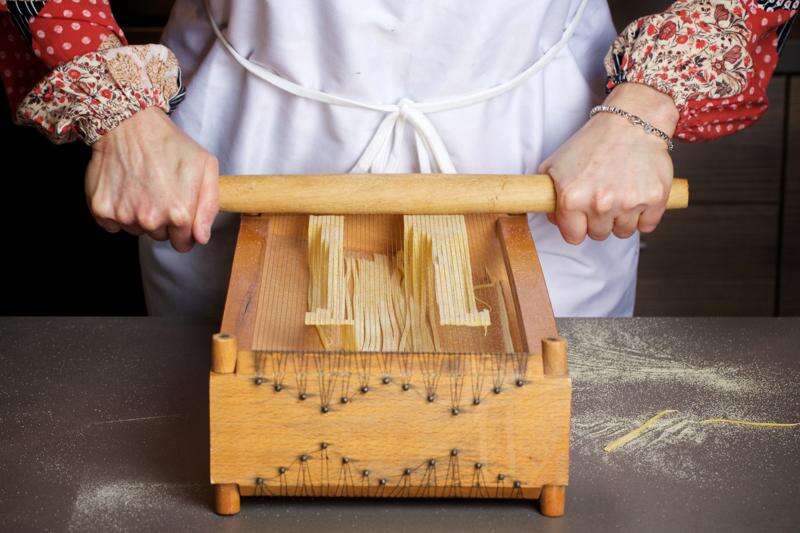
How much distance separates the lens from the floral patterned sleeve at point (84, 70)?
0.99 meters

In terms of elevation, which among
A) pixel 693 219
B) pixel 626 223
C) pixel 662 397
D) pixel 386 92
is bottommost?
pixel 693 219

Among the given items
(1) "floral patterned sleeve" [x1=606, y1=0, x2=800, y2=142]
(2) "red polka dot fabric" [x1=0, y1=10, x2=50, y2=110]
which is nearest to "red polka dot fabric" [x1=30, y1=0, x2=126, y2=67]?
→ (2) "red polka dot fabric" [x1=0, y1=10, x2=50, y2=110]

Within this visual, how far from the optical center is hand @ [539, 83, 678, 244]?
975 mm

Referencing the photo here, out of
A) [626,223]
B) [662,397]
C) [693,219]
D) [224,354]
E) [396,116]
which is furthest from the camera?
[693,219]

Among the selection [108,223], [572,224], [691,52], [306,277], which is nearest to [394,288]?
[306,277]

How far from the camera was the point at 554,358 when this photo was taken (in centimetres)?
70

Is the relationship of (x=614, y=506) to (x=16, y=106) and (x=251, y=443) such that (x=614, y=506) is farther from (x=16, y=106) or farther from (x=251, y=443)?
(x=16, y=106)

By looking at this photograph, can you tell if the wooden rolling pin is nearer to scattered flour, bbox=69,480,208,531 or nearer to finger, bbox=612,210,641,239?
finger, bbox=612,210,641,239

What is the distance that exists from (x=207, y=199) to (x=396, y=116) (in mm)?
272

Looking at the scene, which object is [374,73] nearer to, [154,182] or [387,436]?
[154,182]

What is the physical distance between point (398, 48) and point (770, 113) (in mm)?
1636

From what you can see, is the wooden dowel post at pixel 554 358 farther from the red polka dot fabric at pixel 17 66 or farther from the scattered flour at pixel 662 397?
the red polka dot fabric at pixel 17 66

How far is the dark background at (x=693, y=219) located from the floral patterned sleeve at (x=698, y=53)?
4.57ft

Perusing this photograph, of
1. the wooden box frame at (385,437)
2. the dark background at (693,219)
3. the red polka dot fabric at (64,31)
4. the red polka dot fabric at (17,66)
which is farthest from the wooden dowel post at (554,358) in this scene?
the dark background at (693,219)
